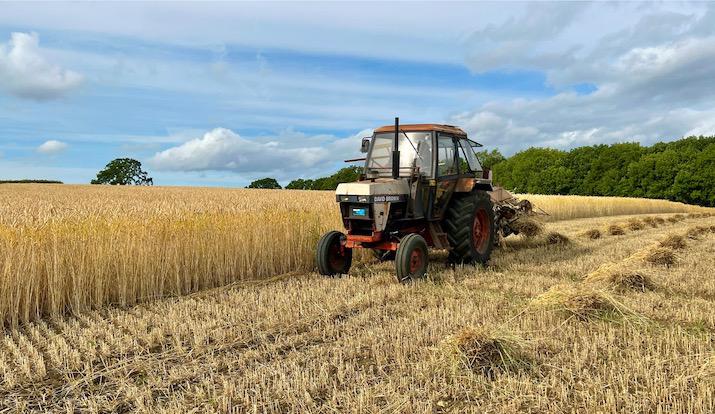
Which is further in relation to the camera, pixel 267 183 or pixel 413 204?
pixel 267 183

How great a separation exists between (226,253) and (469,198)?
3927 millimetres

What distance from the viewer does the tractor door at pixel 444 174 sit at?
788 centimetres

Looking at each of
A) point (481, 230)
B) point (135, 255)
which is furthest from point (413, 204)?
point (135, 255)

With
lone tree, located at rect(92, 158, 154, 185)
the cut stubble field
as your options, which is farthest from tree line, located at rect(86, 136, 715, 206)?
the cut stubble field

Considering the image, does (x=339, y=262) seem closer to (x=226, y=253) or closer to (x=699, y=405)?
(x=226, y=253)

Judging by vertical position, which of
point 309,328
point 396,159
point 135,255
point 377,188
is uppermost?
point 396,159

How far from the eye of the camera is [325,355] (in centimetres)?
436

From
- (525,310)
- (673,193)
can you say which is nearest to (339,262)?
(525,310)

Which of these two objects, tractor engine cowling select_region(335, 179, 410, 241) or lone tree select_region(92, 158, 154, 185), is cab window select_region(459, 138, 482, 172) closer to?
tractor engine cowling select_region(335, 179, 410, 241)

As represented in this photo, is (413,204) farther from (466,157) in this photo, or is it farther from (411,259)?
(466,157)

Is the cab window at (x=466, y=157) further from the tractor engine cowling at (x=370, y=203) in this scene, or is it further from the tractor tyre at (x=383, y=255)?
the tractor tyre at (x=383, y=255)

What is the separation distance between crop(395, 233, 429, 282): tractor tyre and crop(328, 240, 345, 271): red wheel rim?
51.0 inches

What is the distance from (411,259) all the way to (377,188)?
109 cm

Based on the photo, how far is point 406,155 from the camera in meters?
7.91
